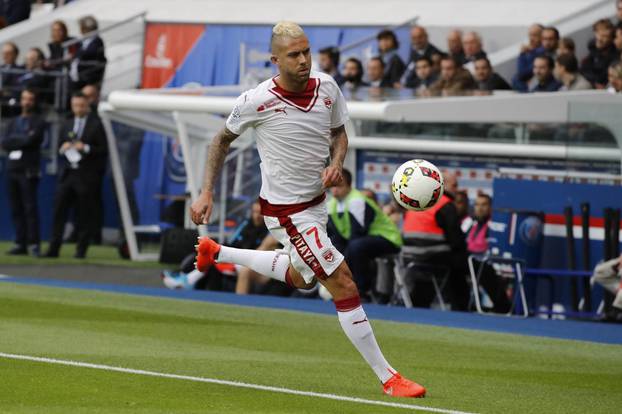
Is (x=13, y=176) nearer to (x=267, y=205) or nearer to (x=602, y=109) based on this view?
(x=602, y=109)

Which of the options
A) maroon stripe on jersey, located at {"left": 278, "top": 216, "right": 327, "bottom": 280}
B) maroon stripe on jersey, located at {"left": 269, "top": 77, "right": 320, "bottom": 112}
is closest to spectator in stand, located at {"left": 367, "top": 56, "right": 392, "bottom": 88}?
maroon stripe on jersey, located at {"left": 269, "top": 77, "right": 320, "bottom": 112}

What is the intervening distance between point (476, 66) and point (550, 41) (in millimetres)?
1176

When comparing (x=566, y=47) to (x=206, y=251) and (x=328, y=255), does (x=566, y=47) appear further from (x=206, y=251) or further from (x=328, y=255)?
(x=328, y=255)

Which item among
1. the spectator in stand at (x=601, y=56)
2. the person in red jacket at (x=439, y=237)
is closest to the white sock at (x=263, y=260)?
the person in red jacket at (x=439, y=237)

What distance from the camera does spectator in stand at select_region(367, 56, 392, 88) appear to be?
22.5m

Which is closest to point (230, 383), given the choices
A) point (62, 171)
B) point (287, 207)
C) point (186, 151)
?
point (287, 207)

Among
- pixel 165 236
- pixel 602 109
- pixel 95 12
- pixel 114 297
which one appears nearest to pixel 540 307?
pixel 602 109

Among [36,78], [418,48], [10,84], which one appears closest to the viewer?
[418,48]

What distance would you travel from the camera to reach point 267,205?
961cm

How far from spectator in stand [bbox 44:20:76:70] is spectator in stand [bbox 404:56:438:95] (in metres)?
7.73

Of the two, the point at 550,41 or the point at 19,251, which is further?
the point at 19,251

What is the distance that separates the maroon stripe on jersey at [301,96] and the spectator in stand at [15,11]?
24799mm

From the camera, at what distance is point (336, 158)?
9.39 meters

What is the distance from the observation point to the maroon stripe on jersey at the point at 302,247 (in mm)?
9297
